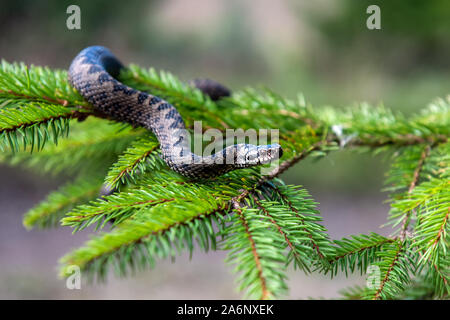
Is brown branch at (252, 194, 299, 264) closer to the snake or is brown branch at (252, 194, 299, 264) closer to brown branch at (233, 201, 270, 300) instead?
brown branch at (233, 201, 270, 300)

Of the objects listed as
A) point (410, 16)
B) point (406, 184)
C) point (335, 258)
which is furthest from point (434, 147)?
point (410, 16)

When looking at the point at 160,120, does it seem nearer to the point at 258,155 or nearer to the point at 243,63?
the point at 258,155

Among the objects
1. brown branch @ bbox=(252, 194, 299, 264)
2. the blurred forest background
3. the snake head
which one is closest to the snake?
the snake head

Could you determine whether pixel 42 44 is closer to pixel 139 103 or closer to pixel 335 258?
pixel 139 103

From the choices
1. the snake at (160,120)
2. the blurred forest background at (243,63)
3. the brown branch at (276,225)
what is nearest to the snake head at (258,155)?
the snake at (160,120)

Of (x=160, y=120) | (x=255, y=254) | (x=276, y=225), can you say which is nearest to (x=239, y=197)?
(x=276, y=225)

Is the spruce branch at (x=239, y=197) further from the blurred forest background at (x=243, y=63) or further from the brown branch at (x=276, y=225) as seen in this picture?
the blurred forest background at (x=243, y=63)
